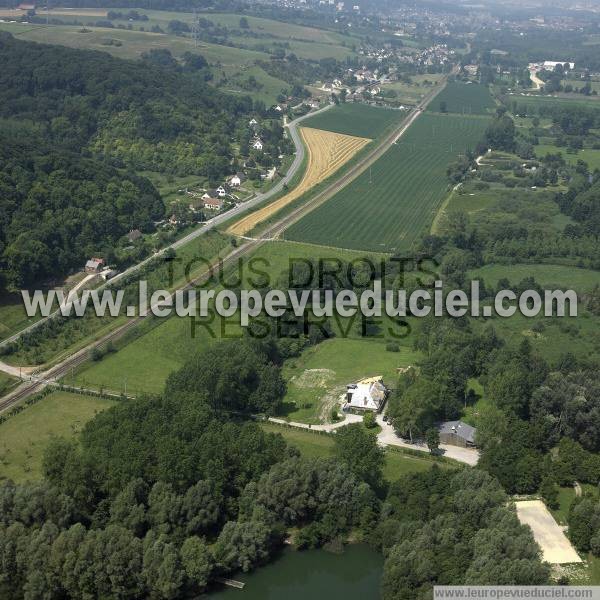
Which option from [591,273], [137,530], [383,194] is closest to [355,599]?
[137,530]

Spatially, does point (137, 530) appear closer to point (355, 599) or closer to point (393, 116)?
point (355, 599)

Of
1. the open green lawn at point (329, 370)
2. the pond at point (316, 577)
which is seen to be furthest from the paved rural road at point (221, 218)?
the pond at point (316, 577)

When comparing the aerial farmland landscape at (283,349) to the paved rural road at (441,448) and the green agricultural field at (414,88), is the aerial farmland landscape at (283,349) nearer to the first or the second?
the paved rural road at (441,448)

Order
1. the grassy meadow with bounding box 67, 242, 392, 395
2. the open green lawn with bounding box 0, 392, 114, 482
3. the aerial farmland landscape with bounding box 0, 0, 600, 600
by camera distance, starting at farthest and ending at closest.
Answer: the grassy meadow with bounding box 67, 242, 392, 395
the open green lawn with bounding box 0, 392, 114, 482
the aerial farmland landscape with bounding box 0, 0, 600, 600

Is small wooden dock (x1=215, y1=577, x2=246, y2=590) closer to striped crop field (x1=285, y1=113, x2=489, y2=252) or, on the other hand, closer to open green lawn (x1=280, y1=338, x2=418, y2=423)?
open green lawn (x1=280, y1=338, x2=418, y2=423)

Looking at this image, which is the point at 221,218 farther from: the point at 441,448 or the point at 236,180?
the point at 441,448

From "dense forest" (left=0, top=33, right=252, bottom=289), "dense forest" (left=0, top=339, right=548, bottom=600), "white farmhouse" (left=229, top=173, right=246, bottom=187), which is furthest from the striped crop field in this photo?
"dense forest" (left=0, top=339, right=548, bottom=600)

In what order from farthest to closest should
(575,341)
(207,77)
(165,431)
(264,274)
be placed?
1. (207,77)
2. (264,274)
3. (575,341)
4. (165,431)
